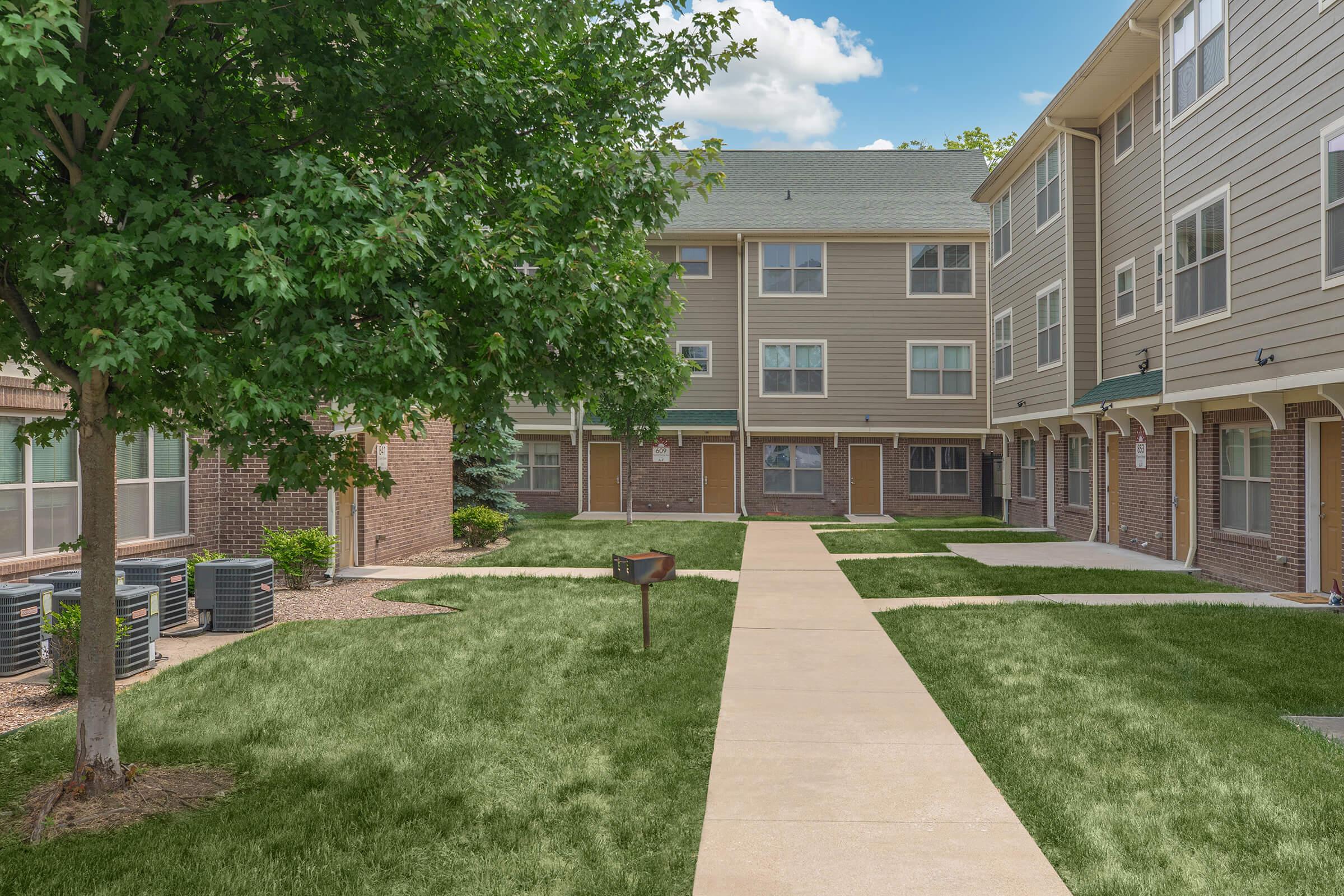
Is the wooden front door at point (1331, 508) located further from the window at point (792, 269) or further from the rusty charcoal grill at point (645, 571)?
the window at point (792, 269)

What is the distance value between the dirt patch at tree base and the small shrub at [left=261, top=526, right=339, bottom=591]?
7420mm

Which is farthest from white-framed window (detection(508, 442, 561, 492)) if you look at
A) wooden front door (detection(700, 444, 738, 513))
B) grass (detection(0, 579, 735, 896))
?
grass (detection(0, 579, 735, 896))

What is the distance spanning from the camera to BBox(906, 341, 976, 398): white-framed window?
27.4 m

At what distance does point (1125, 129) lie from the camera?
17125 millimetres

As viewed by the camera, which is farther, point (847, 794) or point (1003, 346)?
point (1003, 346)

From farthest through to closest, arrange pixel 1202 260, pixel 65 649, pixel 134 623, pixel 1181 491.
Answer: pixel 1181 491 < pixel 1202 260 < pixel 134 623 < pixel 65 649

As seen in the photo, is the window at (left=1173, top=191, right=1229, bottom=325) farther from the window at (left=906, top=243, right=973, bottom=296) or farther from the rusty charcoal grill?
the window at (left=906, top=243, right=973, bottom=296)

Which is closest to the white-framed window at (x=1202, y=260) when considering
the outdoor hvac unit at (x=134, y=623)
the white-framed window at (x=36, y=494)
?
the outdoor hvac unit at (x=134, y=623)

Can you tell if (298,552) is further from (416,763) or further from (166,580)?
(416,763)

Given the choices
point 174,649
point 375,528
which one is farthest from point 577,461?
point 174,649

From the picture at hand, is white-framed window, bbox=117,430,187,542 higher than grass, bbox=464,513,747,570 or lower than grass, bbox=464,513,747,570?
higher

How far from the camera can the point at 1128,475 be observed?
1730cm

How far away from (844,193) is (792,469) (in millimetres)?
9572

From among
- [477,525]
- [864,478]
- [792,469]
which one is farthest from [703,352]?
[477,525]
